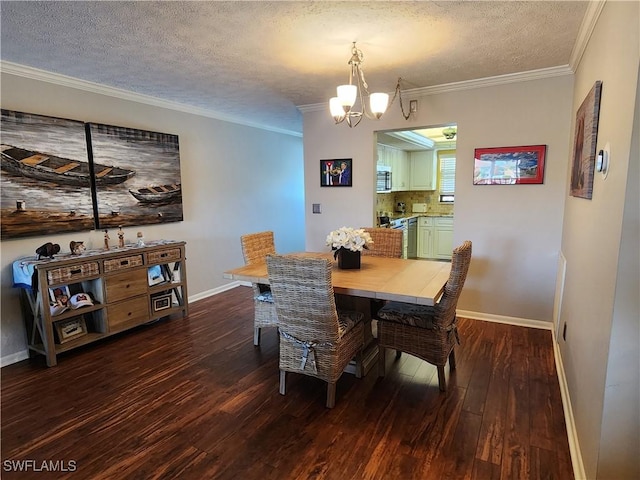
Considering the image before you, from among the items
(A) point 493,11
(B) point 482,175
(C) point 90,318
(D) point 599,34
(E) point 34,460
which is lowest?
(E) point 34,460

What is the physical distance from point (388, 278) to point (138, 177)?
9.52ft

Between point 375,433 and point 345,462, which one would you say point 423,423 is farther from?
point 345,462

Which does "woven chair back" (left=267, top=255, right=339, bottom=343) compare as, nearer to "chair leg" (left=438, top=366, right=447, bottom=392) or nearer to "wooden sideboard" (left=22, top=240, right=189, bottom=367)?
"chair leg" (left=438, top=366, right=447, bottom=392)

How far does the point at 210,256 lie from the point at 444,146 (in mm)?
4942

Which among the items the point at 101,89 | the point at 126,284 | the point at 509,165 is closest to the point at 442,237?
the point at 509,165

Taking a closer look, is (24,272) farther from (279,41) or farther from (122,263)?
(279,41)

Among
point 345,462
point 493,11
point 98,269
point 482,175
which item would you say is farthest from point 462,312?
point 98,269

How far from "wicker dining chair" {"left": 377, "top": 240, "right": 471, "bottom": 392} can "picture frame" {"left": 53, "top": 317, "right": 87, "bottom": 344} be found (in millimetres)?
2611

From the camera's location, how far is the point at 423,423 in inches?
84.6

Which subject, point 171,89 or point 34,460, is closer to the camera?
point 34,460

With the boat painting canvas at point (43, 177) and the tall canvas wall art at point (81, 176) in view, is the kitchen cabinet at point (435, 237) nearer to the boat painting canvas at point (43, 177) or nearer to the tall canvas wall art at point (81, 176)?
the tall canvas wall art at point (81, 176)

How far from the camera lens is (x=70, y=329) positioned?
3.10m

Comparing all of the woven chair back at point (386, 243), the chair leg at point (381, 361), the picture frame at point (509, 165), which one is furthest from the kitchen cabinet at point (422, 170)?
the chair leg at point (381, 361)

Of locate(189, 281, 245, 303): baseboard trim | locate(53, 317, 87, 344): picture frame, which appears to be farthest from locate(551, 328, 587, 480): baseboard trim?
locate(189, 281, 245, 303): baseboard trim
